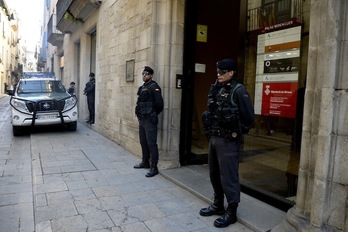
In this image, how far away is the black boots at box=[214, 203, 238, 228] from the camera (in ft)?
11.1

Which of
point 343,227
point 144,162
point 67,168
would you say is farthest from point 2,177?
point 343,227

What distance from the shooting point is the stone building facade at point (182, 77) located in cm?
258

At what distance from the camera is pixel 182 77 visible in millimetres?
5684

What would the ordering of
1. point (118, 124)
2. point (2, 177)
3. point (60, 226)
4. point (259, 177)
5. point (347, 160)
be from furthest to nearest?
point (118, 124)
point (2, 177)
point (259, 177)
point (60, 226)
point (347, 160)

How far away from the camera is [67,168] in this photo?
5719 millimetres

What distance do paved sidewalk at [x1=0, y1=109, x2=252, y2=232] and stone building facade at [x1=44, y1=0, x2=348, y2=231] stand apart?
87 cm

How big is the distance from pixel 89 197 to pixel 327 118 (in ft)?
10.1

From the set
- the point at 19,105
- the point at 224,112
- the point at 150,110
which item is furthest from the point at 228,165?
the point at 19,105

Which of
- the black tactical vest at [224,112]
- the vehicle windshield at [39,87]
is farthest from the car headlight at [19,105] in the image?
the black tactical vest at [224,112]

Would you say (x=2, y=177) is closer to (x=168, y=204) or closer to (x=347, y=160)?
(x=168, y=204)

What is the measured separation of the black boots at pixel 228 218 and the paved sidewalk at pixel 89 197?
7cm

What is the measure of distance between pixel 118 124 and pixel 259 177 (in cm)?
442

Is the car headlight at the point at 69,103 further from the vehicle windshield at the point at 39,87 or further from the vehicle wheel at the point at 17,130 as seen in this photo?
the vehicle wheel at the point at 17,130

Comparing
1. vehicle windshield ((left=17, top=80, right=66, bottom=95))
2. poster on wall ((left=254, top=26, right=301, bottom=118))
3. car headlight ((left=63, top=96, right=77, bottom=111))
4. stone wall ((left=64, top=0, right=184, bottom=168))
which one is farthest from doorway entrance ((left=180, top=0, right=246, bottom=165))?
vehicle windshield ((left=17, top=80, right=66, bottom=95))
